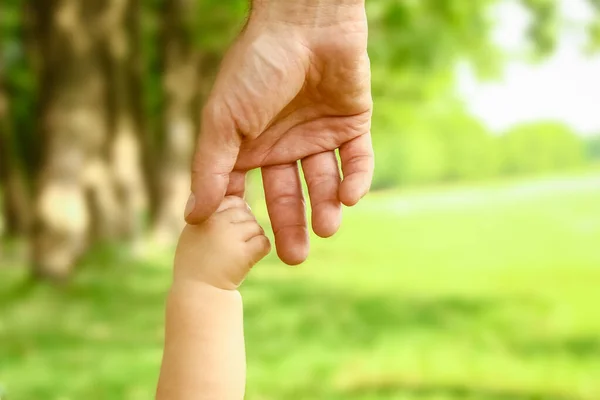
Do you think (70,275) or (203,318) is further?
(70,275)

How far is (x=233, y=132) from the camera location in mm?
2074

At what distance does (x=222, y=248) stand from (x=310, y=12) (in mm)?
641

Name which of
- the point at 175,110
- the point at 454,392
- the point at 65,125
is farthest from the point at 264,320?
the point at 175,110

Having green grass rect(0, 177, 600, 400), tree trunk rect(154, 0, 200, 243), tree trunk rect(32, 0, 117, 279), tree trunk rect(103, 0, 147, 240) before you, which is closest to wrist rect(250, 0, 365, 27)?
green grass rect(0, 177, 600, 400)

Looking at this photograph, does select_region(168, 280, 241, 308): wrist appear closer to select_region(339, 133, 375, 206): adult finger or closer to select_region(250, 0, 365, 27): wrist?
select_region(339, 133, 375, 206): adult finger

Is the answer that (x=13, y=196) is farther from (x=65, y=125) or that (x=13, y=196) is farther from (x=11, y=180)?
(x=65, y=125)

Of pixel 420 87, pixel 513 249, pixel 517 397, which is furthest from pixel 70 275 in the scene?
pixel 420 87

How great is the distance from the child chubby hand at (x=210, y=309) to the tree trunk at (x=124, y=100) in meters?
7.23

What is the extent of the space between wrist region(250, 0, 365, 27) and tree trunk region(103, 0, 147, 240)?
7.12m

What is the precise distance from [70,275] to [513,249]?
827 cm

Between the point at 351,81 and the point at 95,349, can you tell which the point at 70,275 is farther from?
the point at 351,81

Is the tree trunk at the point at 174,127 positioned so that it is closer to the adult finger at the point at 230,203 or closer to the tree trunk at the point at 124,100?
the tree trunk at the point at 124,100

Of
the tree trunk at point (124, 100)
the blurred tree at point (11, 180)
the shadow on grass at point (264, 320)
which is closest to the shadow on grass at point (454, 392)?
the shadow on grass at point (264, 320)

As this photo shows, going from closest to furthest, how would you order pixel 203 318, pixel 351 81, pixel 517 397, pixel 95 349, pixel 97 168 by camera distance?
pixel 203 318 < pixel 351 81 < pixel 517 397 < pixel 95 349 < pixel 97 168
